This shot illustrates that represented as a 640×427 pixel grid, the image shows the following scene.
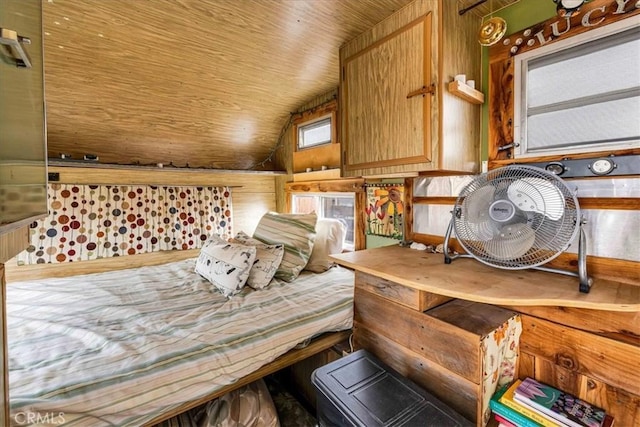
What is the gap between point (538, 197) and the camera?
0.99 m

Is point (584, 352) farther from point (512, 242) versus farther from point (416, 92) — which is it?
point (416, 92)

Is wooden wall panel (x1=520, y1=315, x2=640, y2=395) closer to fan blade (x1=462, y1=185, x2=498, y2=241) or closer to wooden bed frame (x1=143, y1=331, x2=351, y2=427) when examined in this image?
fan blade (x1=462, y1=185, x2=498, y2=241)

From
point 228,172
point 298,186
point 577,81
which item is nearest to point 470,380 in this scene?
point 577,81

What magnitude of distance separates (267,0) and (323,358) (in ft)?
7.04

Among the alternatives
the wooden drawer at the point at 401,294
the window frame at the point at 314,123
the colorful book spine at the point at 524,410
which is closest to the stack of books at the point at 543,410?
the colorful book spine at the point at 524,410

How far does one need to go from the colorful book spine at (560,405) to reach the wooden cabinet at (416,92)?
0.93 metres

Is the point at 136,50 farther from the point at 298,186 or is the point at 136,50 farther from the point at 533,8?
the point at 533,8

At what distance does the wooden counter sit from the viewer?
0.83 meters

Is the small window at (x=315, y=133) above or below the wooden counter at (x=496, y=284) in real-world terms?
above

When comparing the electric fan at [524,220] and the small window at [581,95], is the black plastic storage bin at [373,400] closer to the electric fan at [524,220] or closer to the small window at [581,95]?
the electric fan at [524,220]

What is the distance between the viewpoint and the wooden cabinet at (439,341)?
976 mm

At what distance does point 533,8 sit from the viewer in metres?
1.24

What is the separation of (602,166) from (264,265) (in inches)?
70.0

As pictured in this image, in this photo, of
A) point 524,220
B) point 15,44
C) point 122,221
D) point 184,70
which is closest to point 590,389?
point 524,220
